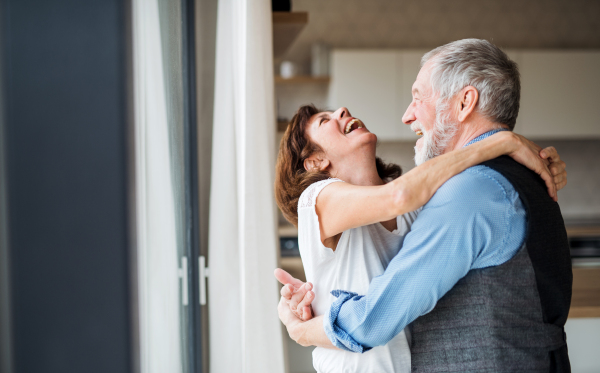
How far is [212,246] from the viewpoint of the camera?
168 centimetres

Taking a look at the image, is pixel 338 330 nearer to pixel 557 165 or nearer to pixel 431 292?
pixel 431 292

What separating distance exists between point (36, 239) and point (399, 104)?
3.70 meters

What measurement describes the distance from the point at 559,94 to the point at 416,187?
12.3ft

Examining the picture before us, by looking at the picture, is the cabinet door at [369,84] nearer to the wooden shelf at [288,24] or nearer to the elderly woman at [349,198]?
the wooden shelf at [288,24]

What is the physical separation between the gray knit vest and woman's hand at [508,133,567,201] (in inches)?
0.9

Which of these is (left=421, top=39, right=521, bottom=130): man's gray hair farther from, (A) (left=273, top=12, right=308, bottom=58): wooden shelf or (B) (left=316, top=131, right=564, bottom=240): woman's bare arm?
(A) (left=273, top=12, right=308, bottom=58): wooden shelf

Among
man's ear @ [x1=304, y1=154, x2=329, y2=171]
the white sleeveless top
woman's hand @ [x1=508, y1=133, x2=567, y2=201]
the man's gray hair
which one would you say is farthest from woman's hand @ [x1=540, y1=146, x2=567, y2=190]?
man's ear @ [x1=304, y1=154, x2=329, y2=171]

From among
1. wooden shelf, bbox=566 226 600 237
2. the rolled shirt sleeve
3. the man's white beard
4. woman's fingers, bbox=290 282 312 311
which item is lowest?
wooden shelf, bbox=566 226 600 237

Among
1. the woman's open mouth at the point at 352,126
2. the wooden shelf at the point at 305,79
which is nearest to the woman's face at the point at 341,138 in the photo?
the woman's open mouth at the point at 352,126

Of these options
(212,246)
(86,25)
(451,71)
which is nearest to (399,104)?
(212,246)

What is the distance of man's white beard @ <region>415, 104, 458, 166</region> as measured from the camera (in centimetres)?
103

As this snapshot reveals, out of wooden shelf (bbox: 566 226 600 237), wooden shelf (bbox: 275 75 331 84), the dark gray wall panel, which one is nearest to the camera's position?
the dark gray wall panel

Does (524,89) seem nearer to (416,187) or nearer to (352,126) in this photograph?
(352,126)

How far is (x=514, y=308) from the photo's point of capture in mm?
855
